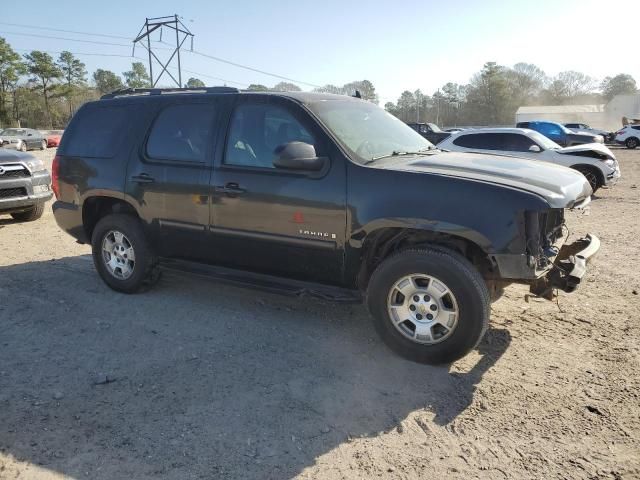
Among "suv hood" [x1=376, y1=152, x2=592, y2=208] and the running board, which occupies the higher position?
"suv hood" [x1=376, y1=152, x2=592, y2=208]

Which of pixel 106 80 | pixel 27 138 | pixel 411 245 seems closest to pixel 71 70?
pixel 106 80

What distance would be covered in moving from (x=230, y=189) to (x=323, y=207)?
927 millimetres

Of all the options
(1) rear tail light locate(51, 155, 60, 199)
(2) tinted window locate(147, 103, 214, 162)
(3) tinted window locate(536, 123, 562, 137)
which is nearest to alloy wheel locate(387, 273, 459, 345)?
(2) tinted window locate(147, 103, 214, 162)

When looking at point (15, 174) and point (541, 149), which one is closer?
point (15, 174)

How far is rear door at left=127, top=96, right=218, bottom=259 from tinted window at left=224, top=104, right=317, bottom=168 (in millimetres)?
230

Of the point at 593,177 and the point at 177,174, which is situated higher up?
the point at 177,174

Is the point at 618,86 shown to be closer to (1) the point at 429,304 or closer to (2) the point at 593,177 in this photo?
(2) the point at 593,177

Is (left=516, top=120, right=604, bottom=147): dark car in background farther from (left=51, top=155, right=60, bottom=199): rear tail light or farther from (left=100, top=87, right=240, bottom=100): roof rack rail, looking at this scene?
(left=51, top=155, right=60, bottom=199): rear tail light

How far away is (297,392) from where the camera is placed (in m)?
3.41

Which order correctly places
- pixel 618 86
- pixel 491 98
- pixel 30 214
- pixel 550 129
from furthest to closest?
pixel 618 86 < pixel 491 98 < pixel 550 129 < pixel 30 214

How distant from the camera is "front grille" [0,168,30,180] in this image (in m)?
7.96

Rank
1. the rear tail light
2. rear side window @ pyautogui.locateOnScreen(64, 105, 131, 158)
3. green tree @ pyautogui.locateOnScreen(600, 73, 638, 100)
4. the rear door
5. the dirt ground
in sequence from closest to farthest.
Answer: the dirt ground, the rear door, rear side window @ pyautogui.locateOnScreen(64, 105, 131, 158), the rear tail light, green tree @ pyautogui.locateOnScreen(600, 73, 638, 100)

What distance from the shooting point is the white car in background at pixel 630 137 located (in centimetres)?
3147

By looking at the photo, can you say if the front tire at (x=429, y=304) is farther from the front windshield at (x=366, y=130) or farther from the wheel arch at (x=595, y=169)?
the wheel arch at (x=595, y=169)
